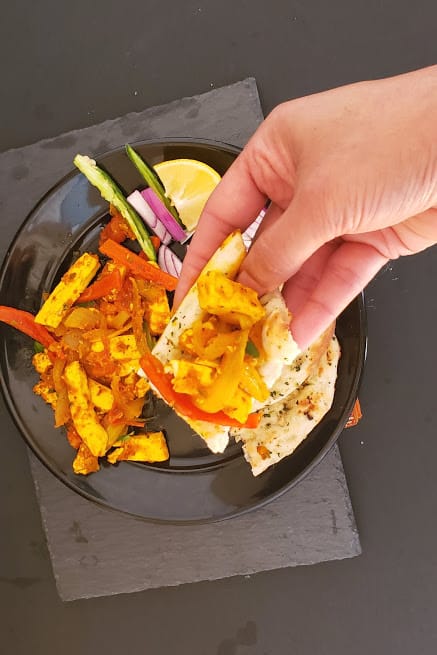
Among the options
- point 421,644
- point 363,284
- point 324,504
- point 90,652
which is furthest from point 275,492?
point 90,652

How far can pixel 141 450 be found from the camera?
1823 millimetres

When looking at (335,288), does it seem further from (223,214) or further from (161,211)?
(161,211)

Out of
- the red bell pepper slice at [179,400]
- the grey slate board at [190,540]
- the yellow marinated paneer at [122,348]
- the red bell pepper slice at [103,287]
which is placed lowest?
the grey slate board at [190,540]

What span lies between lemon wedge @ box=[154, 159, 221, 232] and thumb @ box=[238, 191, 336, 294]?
0.47 meters

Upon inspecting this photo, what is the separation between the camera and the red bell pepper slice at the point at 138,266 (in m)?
1.82

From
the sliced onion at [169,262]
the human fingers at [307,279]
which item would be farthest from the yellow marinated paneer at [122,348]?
the human fingers at [307,279]

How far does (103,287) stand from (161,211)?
0.29m

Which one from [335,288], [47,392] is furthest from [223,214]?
[47,392]

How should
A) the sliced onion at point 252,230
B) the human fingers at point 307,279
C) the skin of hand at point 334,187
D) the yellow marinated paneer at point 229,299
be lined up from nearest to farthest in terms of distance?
the skin of hand at point 334,187
the yellow marinated paneer at point 229,299
the human fingers at point 307,279
the sliced onion at point 252,230

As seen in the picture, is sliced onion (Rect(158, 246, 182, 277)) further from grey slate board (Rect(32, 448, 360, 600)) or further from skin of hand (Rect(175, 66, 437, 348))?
grey slate board (Rect(32, 448, 360, 600))

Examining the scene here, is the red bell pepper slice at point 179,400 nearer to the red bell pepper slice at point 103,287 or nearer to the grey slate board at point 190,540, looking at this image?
the red bell pepper slice at point 103,287

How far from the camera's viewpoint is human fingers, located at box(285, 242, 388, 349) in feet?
5.29

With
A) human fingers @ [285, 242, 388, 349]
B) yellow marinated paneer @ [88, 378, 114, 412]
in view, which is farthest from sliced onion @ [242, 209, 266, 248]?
yellow marinated paneer @ [88, 378, 114, 412]

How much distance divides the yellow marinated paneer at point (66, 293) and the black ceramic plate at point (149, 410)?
95 millimetres
